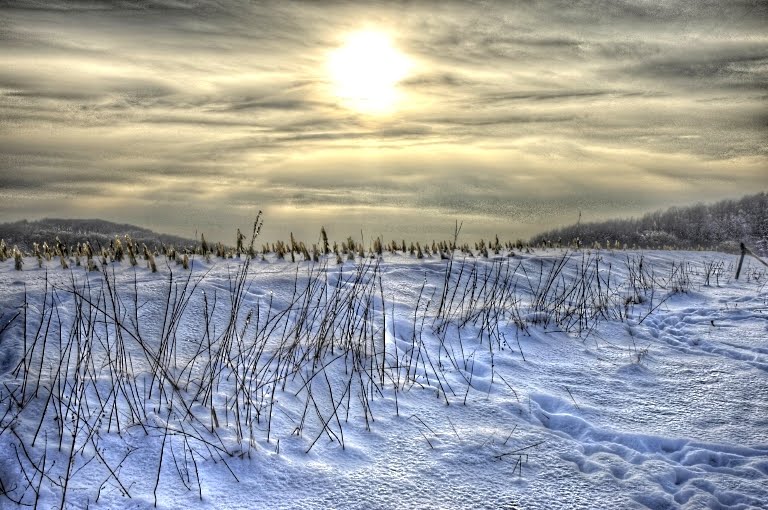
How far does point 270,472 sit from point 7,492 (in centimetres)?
137

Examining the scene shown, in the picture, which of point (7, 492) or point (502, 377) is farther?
point (502, 377)

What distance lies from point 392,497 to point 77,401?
222 cm

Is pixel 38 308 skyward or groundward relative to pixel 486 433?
skyward

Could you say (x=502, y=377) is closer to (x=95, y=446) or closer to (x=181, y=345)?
(x=181, y=345)

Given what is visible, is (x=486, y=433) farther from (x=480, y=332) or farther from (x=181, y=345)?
(x=181, y=345)

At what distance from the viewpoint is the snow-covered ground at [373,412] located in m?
3.58

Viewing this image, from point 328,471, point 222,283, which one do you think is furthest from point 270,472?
point 222,283

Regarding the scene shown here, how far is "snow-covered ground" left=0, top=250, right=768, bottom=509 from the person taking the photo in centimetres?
358

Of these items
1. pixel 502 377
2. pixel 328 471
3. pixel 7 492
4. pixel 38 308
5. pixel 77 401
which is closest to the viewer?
pixel 7 492

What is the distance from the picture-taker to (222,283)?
24.4 feet

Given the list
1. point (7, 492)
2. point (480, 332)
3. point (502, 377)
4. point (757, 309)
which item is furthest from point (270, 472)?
point (757, 309)

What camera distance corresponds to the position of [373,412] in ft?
15.1

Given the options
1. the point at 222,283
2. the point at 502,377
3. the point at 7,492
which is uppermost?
the point at 222,283

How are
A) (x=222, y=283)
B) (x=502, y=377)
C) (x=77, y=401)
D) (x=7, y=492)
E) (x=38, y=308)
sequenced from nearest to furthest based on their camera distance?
(x=7, y=492), (x=77, y=401), (x=502, y=377), (x=38, y=308), (x=222, y=283)
